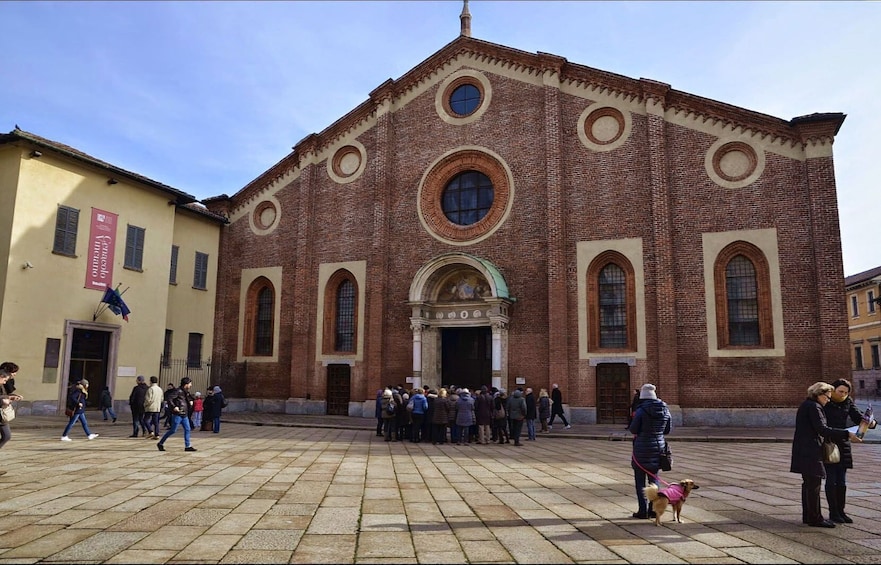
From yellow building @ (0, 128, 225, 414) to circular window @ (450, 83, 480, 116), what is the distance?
11367 mm

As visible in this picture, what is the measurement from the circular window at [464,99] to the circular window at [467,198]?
2517 mm

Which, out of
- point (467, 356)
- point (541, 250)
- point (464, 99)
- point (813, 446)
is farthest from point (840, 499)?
point (464, 99)

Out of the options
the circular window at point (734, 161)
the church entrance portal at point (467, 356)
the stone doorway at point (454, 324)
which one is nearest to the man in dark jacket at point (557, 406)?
the stone doorway at point (454, 324)

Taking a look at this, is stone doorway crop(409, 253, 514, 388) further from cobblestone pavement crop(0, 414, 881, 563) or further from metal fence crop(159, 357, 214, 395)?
metal fence crop(159, 357, 214, 395)

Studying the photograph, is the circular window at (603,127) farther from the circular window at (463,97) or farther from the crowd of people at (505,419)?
the crowd of people at (505,419)

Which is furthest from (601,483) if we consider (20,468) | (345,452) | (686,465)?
(20,468)

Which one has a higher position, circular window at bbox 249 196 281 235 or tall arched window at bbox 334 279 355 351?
circular window at bbox 249 196 281 235

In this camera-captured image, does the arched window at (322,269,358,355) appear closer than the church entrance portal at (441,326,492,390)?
No

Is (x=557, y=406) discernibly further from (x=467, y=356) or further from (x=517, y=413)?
(x=467, y=356)

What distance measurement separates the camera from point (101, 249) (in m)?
21.5

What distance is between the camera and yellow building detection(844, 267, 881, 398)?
44.8 meters

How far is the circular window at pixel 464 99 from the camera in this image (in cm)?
2416

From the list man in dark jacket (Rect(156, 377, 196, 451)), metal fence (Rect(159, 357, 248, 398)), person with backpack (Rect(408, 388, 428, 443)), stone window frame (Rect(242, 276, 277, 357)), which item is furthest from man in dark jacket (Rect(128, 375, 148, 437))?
stone window frame (Rect(242, 276, 277, 357))

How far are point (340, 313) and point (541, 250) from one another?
8784 millimetres
